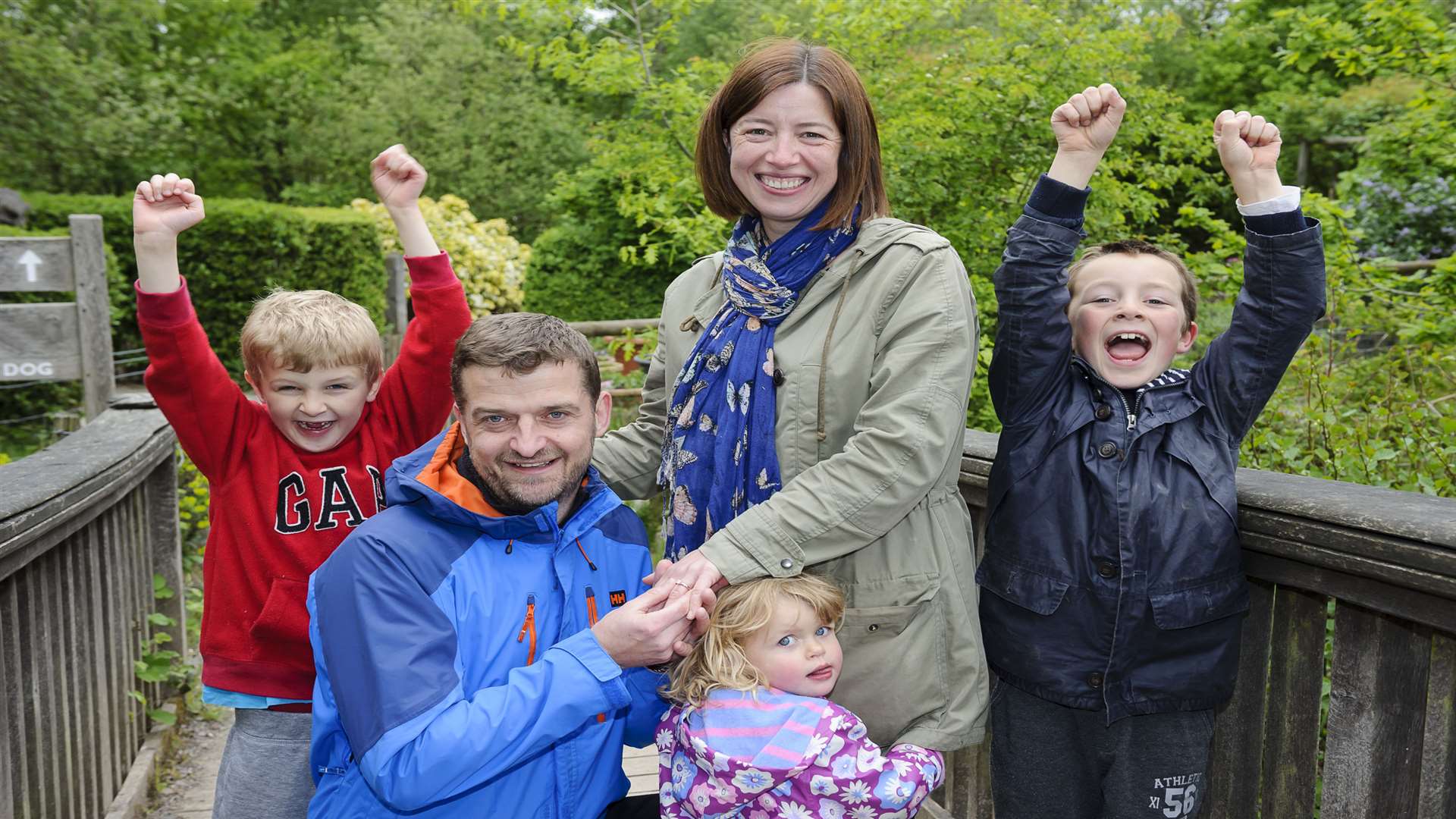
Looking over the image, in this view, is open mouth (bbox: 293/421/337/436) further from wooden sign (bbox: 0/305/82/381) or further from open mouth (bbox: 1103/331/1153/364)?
wooden sign (bbox: 0/305/82/381)

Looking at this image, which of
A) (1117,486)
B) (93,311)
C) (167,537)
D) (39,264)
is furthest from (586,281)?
(1117,486)

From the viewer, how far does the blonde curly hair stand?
1.93 meters

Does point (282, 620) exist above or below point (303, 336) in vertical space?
below

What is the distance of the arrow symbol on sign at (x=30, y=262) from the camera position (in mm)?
4926

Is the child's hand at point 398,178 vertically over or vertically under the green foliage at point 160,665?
over

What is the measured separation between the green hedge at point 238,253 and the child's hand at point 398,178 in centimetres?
984

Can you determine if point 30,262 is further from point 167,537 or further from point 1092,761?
point 1092,761

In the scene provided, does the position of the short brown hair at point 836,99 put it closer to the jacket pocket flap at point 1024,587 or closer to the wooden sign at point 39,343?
the jacket pocket flap at point 1024,587

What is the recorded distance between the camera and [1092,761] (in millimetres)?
2086

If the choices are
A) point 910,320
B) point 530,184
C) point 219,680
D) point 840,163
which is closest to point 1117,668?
point 910,320

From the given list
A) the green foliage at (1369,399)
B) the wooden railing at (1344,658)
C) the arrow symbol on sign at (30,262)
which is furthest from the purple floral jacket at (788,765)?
the arrow symbol on sign at (30,262)

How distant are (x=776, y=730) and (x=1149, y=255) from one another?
1120 millimetres

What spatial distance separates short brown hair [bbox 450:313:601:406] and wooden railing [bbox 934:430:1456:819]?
3.82 ft

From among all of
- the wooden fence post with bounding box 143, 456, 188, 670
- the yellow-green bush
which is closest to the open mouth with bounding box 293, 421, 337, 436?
the wooden fence post with bounding box 143, 456, 188, 670
